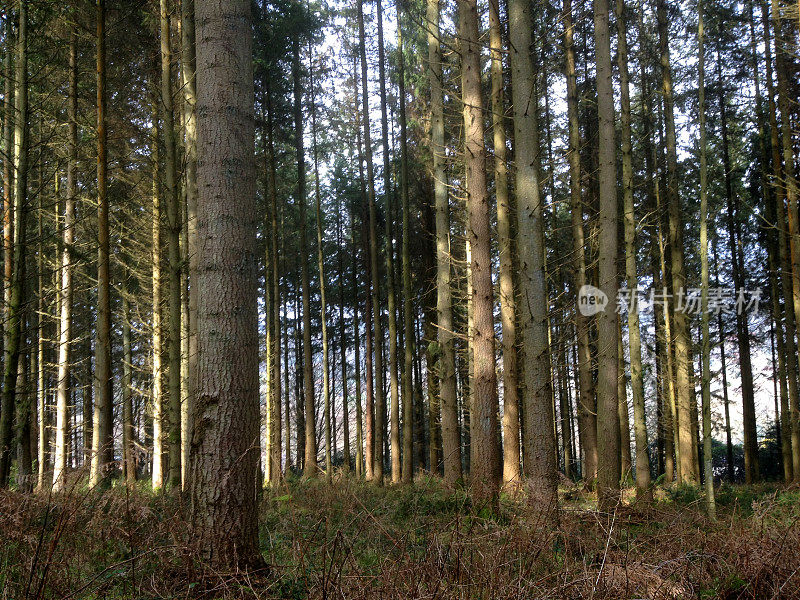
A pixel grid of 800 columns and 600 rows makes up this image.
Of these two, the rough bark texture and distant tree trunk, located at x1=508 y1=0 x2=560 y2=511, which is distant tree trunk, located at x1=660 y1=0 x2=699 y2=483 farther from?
distant tree trunk, located at x1=508 y1=0 x2=560 y2=511

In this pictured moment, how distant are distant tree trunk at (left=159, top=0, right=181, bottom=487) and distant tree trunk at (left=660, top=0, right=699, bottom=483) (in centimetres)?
1126

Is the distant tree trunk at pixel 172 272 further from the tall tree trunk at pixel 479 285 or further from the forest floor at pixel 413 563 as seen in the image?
the tall tree trunk at pixel 479 285

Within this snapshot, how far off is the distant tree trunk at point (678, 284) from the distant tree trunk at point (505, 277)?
486cm

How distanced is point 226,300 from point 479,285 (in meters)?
4.25

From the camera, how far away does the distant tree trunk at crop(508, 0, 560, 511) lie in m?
6.34

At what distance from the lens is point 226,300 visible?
13.2 ft

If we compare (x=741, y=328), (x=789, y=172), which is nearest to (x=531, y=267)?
(x=789, y=172)

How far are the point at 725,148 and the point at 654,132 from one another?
2853mm

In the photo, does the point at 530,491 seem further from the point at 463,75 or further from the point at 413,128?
the point at 413,128

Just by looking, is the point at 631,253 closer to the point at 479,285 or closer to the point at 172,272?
the point at 479,285

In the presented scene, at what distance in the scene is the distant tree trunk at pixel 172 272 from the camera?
25.7 ft

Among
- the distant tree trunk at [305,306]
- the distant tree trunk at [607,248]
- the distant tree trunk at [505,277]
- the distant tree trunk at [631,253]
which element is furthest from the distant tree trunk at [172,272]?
the distant tree trunk at [631,253]

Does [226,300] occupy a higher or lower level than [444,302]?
lower

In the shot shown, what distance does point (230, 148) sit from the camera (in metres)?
4.16
